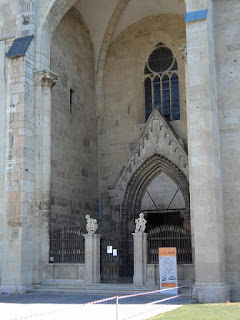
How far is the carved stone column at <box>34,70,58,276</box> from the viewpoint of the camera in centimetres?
1731

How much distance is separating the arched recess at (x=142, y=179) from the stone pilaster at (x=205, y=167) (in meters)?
6.05

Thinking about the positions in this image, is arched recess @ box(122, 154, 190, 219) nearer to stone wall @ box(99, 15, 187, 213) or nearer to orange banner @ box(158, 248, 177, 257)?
stone wall @ box(99, 15, 187, 213)

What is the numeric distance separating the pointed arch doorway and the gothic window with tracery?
2426 millimetres

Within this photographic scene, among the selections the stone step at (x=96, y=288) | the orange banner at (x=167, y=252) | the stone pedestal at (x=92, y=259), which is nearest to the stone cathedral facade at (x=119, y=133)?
the stone step at (x=96, y=288)

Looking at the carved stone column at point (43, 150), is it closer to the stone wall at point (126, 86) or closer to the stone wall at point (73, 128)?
the stone wall at point (73, 128)

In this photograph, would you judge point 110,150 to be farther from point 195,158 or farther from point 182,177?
point 195,158

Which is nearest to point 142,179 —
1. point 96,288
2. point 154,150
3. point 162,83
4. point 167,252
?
point 154,150

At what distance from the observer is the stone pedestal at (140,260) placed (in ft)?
51.9

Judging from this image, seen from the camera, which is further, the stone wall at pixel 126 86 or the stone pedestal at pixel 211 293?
the stone wall at pixel 126 86

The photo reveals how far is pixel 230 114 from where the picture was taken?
48.5 ft

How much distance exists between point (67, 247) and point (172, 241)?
12.7ft

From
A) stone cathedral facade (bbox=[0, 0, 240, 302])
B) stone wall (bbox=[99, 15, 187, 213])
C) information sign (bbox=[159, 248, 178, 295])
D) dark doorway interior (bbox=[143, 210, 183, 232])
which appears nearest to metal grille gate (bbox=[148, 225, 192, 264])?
stone cathedral facade (bbox=[0, 0, 240, 302])

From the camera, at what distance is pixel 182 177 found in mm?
20062

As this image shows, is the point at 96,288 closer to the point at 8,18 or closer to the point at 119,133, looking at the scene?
the point at 119,133
